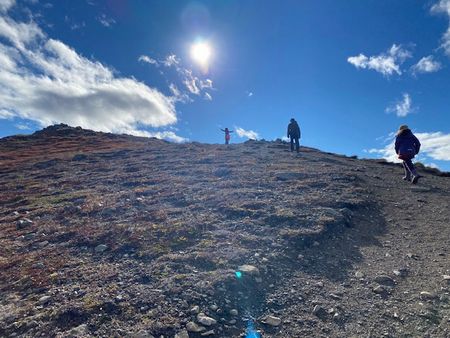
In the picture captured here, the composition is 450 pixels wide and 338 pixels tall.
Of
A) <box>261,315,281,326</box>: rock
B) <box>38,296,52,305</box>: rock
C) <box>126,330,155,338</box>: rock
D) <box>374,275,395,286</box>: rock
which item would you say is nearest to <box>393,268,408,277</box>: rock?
<box>374,275,395,286</box>: rock

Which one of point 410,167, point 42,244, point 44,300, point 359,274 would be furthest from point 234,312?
point 410,167

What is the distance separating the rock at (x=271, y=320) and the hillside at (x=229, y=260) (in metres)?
0.02

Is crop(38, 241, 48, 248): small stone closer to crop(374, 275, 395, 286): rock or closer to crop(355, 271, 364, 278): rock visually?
crop(355, 271, 364, 278): rock

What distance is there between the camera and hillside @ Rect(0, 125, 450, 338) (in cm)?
597

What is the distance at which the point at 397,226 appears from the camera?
11.0 meters

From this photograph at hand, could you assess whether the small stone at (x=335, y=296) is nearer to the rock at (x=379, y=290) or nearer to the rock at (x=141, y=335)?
the rock at (x=379, y=290)

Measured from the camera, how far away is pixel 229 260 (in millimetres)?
8062

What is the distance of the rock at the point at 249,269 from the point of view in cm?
746

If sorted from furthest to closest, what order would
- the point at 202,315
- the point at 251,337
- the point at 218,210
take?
the point at 218,210
the point at 202,315
the point at 251,337

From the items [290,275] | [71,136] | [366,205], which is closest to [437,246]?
[366,205]

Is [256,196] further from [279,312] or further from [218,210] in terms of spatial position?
[279,312]

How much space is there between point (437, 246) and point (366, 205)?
376cm

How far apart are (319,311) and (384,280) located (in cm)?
205

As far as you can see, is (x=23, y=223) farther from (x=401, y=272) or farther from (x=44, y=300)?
(x=401, y=272)
